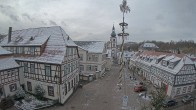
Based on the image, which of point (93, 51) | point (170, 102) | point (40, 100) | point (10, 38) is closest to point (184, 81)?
point (170, 102)

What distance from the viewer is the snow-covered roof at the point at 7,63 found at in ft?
79.5

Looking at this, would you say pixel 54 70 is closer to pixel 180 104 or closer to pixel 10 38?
pixel 10 38

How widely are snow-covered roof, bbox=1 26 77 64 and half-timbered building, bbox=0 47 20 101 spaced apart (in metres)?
2.05

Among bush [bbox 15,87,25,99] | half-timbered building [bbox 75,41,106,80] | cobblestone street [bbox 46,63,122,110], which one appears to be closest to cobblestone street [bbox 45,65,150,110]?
cobblestone street [bbox 46,63,122,110]

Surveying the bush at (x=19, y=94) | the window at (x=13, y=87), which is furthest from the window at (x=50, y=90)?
the window at (x=13, y=87)

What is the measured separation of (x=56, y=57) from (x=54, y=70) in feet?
6.42

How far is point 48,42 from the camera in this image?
26.7m

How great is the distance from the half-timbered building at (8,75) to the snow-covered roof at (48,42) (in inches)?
80.8

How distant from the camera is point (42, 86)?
82.0ft

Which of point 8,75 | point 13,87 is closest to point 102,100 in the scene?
point 13,87

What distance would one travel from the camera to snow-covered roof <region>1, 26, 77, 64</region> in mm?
24172

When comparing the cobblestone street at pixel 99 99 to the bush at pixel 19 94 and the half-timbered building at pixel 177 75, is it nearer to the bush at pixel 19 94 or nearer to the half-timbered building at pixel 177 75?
the bush at pixel 19 94

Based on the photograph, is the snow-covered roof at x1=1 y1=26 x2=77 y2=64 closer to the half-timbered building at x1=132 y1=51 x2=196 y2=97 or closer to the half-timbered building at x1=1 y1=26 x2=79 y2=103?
the half-timbered building at x1=1 y1=26 x2=79 y2=103

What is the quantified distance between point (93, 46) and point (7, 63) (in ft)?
78.0
